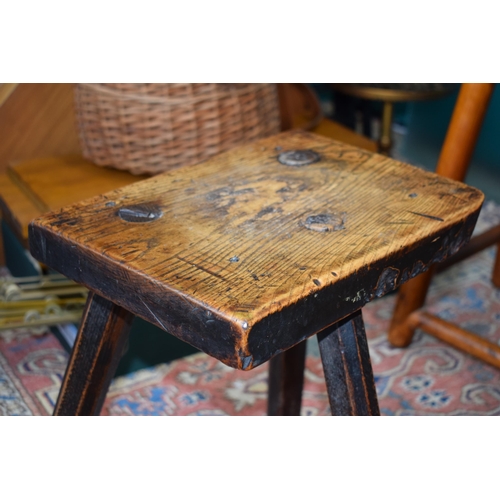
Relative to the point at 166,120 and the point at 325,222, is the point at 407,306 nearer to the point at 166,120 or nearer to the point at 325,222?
the point at 166,120

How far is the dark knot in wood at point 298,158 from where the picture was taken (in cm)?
101

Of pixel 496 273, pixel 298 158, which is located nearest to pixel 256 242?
pixel 298 158

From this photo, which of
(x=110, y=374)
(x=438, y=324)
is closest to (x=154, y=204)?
(x=110, y=374)

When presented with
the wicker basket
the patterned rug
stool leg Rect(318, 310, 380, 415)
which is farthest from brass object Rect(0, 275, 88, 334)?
stool leg Rect(318, 310, 380, 415)

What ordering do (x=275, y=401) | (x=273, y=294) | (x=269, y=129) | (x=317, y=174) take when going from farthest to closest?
(x=269, y=129)
(x=275, y=401)
(x=317, y=174)
(x=273, y=294)

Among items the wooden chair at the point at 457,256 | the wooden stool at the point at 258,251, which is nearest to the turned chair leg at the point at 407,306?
the wooden chair at the point at 457,256

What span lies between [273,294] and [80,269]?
0.24 m

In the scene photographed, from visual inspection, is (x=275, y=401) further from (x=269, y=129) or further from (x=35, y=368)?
(x=269, y=129)

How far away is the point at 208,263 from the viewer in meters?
0.75

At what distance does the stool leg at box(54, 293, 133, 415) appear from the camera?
37.3 inches

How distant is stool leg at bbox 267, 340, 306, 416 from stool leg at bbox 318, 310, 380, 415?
0.80 ft

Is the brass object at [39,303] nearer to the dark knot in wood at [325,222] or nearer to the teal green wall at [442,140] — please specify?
the dark knot in wood at [325,222]

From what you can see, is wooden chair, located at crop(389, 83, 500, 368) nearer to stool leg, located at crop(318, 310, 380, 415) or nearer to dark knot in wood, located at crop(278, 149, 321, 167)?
dark knot in wood, located at crop(278, 149, 321, 167)

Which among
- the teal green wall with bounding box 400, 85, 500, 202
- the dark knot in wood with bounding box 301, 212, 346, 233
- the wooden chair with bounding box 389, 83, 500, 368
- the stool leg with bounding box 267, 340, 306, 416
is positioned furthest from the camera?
the teal green wall with bounding box 400, 85, 500, 202
